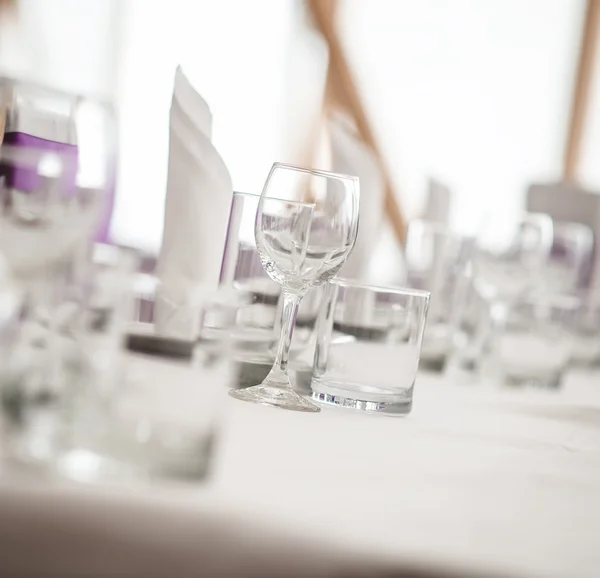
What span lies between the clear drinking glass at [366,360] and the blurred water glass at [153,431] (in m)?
0.36

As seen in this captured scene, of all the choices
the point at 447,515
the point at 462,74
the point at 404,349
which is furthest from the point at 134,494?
the point at 462,74

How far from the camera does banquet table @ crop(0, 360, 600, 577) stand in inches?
18.8

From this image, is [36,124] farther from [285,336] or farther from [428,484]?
[428,484]

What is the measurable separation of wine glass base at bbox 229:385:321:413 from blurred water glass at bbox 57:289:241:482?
28 centimetres

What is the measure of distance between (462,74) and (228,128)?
56.8 inches

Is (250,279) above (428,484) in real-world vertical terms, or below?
above

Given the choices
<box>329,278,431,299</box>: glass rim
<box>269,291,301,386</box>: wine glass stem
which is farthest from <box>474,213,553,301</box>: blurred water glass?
<box>269,291,301,386</box>: wine glass stem

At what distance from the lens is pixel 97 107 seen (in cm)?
70

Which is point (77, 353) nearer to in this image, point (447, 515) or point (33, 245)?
point (33, 245)

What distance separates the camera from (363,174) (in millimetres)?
1560

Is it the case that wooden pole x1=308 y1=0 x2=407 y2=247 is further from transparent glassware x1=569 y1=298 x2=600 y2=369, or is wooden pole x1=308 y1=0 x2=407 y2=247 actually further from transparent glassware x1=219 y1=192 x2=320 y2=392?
transparent glassware x1=219 y1=192 x2=320 y2=392

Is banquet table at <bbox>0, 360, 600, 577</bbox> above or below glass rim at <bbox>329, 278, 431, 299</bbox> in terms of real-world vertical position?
below

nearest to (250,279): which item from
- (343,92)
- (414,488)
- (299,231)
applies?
(299,231)

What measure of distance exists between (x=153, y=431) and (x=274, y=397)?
0.34 metres
